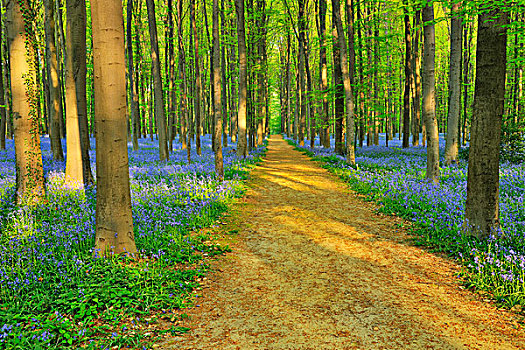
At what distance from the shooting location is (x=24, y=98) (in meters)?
7.15

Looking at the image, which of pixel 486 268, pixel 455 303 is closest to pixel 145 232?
pixel 455 303

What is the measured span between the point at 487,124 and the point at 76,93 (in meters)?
10.6

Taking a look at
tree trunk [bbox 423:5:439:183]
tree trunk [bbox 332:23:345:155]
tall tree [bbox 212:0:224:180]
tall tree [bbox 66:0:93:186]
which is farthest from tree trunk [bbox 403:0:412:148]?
tall tree [bbox 66:0:93:186]

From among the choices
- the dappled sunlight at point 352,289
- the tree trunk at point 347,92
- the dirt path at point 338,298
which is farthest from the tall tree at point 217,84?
the tree trunk at point 347,92

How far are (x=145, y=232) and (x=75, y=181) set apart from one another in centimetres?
460

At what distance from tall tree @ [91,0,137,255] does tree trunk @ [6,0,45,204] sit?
3623 mm

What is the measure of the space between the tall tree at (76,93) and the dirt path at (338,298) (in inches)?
236

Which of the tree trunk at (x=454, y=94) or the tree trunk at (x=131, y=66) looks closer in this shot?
the tree trunk at (x=454, y=94)

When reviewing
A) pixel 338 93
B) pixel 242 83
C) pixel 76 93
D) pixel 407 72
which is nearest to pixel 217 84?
pixel 76 93

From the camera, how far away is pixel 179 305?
4105 mm

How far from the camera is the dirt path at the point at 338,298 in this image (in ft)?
11.3

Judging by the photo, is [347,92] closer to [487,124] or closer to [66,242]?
[487,124]

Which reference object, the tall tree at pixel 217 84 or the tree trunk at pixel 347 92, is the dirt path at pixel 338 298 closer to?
the tall tree at pixel 217 84

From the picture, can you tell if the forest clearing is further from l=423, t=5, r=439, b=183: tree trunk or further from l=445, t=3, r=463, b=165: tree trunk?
l=445, t=3, r=463, b=165: tree trunk
